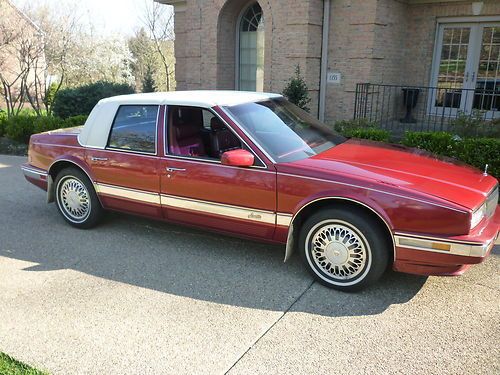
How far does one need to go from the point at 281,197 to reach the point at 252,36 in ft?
32.0

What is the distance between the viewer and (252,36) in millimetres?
13078

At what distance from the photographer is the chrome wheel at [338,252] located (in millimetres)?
4062

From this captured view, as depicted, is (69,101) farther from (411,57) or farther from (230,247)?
(230,247)

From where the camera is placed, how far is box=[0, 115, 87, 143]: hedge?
11.4 meters

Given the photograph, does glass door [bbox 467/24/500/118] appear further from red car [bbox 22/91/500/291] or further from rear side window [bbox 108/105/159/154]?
rear side window [bbox 108/105/159/154]

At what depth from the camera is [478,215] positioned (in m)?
3.84

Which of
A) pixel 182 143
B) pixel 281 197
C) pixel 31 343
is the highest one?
pixel 182 143

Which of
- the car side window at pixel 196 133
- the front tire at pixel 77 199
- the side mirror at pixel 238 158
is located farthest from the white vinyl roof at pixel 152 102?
the side mirror at pixel 238 158

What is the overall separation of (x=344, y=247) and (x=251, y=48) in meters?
10.1

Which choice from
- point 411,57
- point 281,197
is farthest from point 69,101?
point 281,197

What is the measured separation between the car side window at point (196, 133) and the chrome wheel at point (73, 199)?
1442mm

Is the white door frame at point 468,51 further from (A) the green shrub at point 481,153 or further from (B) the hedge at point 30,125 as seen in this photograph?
(B) the hedge at point 30,125

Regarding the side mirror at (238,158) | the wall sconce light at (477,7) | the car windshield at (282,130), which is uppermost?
the wall sconce light at (477,7)

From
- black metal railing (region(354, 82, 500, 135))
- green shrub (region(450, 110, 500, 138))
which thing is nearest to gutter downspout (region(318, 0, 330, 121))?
black metal railing (region(354, 82, 500, 135))
